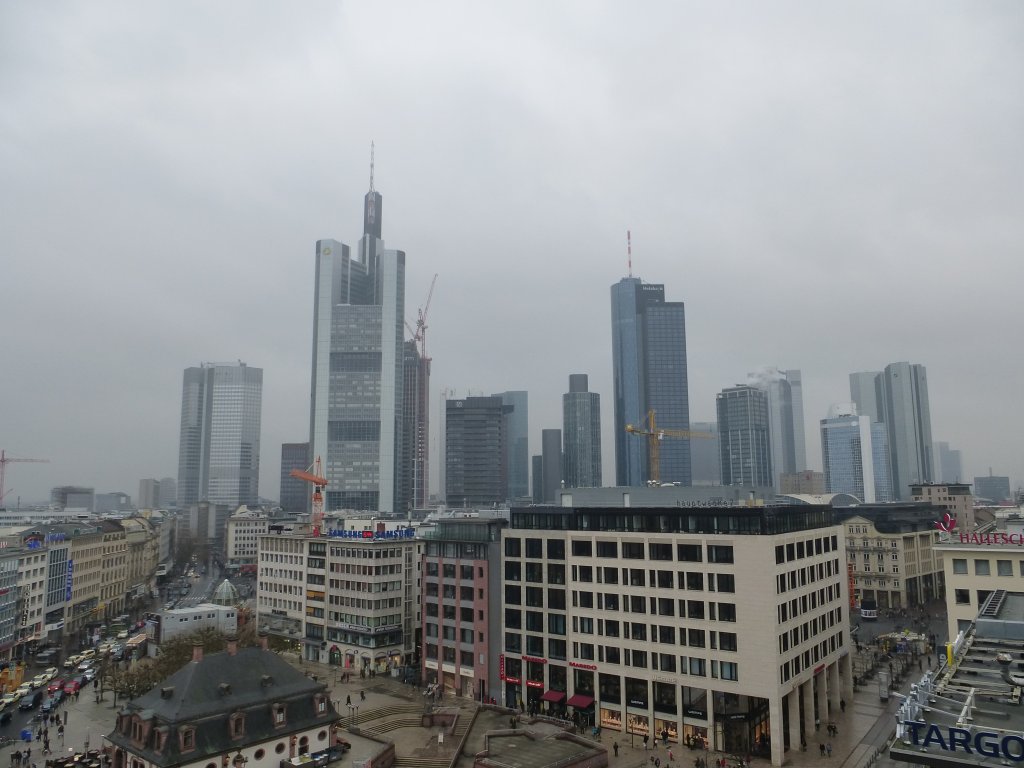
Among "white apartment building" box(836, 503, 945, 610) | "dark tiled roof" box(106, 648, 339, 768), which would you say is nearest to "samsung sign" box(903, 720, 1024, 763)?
"dark tiled roof" box(106, 648, 339, 768)

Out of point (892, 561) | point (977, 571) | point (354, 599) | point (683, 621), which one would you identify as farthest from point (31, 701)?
point (892, 561)

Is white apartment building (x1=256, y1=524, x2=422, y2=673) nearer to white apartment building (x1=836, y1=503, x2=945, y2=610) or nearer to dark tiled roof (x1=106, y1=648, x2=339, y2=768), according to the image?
dark tiled roof (x1=106, y1=648, x2=339, y2=768)

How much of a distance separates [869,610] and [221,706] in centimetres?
12743

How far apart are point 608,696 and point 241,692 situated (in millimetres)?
41172

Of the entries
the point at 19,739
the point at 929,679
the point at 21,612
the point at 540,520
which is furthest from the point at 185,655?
the point at 929,679

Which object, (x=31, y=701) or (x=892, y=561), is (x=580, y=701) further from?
(x=892, y=561)

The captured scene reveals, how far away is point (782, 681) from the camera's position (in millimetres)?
72000

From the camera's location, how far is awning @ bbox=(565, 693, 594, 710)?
81975 mm

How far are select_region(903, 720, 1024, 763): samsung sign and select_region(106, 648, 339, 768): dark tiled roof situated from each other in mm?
56612

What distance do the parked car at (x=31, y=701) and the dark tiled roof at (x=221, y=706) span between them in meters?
40.9

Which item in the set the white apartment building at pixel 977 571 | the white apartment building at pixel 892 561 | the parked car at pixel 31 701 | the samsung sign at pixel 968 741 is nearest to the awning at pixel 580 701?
the white apartment building at pixel 977 571

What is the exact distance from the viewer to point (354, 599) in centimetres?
11631

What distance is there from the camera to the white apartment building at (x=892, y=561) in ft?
504

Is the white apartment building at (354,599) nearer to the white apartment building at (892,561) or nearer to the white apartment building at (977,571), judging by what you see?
the white apartment building at (977,571)
